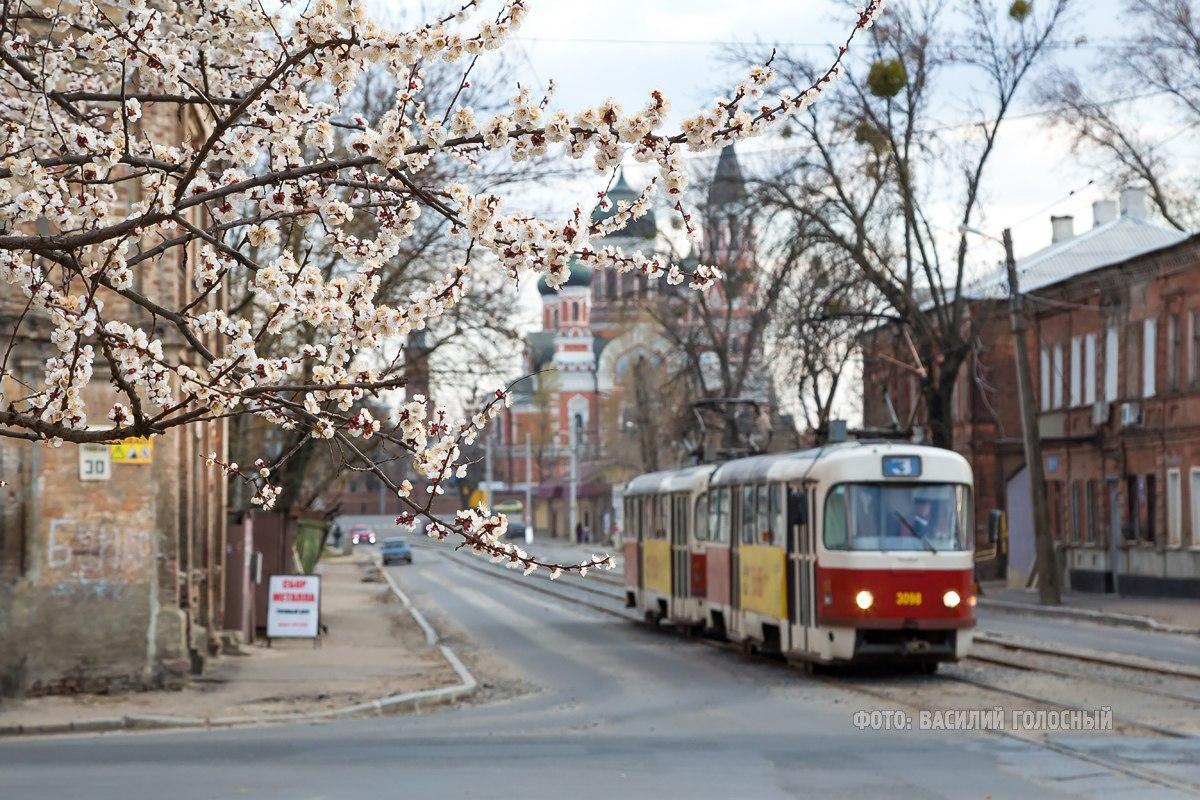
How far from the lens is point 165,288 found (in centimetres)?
2245

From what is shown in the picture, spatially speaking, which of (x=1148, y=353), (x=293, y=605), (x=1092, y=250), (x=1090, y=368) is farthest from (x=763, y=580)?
(x=1092, y=250)

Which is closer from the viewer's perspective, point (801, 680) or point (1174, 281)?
point (801, 680)

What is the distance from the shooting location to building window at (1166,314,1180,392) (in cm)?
4412

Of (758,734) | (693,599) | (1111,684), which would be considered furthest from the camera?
(693,599)

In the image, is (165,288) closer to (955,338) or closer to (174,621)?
(174,621)

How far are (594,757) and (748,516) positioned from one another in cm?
1121

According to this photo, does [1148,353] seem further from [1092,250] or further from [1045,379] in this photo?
[1092,250]

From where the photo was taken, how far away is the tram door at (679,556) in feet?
99.8

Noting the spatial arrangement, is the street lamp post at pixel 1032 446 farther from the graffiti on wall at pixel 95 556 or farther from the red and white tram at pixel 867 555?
the graffiti on wall at pixel 95 556

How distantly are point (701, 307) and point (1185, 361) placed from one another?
14644mm

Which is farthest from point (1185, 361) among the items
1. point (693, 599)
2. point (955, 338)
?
point (693, 599)

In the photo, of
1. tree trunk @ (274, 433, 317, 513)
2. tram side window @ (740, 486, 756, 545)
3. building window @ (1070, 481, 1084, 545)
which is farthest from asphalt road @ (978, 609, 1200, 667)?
building window @ (1070, 481, 1084, 545)

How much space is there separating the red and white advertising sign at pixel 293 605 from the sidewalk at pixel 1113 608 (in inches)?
569

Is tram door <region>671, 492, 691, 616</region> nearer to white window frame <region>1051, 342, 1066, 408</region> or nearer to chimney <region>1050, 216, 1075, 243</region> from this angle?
white window frame <region>1051, 342, 1066, 408</region>
